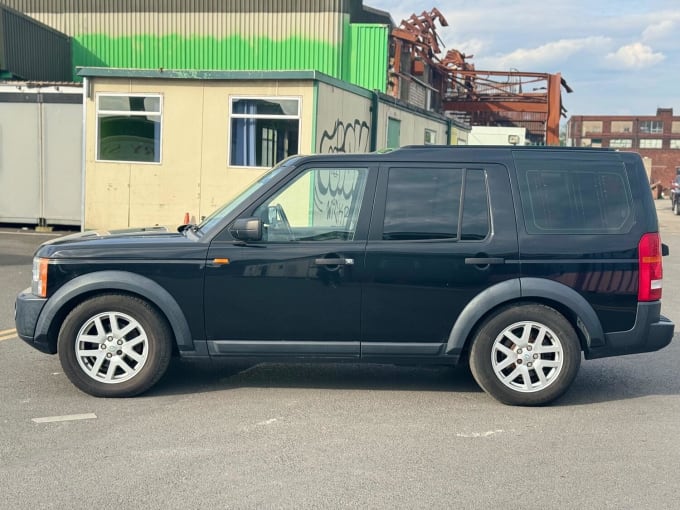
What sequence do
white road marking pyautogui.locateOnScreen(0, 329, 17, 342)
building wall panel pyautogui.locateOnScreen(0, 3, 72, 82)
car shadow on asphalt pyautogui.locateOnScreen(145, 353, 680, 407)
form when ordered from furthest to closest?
1. building wall panel pyautogui.locateOnScreen(0, 3, 72, 82)
2. white road marking pyautogui.locateOnScreen(0, 329, 17, 342)
3. car shadow on asphalt pyautogui.locateOnScreen(145, 353, 680, 407)

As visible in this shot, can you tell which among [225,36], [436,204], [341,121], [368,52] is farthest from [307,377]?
[225,36]

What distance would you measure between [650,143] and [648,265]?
84275mm

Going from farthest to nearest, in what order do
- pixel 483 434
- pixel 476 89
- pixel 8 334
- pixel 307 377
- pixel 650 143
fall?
pixel 650 143 → pixel 476 89 → pixel 8 334 → pixel 307 377 → pixel 483 434

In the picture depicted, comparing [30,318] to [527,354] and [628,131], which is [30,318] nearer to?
[527,354]

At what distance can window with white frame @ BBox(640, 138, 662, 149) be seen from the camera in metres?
82.7

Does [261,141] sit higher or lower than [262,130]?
lower

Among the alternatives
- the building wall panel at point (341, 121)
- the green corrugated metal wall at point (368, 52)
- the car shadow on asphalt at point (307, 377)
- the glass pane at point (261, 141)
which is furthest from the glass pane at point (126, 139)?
the car shadow on asphalt at point (307, 377)

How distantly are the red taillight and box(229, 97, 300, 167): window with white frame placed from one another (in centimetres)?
971

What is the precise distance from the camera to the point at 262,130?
588 inches

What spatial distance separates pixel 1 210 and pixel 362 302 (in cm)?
1328

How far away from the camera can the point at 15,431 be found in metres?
4.98

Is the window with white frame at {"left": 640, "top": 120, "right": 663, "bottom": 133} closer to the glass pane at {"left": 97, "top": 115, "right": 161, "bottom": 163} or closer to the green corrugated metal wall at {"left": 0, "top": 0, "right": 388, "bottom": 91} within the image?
the green corrugated metal wall at {"left": 0, "top": 0, "right": 388, "bottom": 91}

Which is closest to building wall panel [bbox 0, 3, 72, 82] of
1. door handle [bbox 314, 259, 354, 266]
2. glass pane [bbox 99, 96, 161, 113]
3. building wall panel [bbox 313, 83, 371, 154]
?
glass pane [bbox 99, 96, 161, 113]

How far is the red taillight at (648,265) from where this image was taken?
566 centimetres
